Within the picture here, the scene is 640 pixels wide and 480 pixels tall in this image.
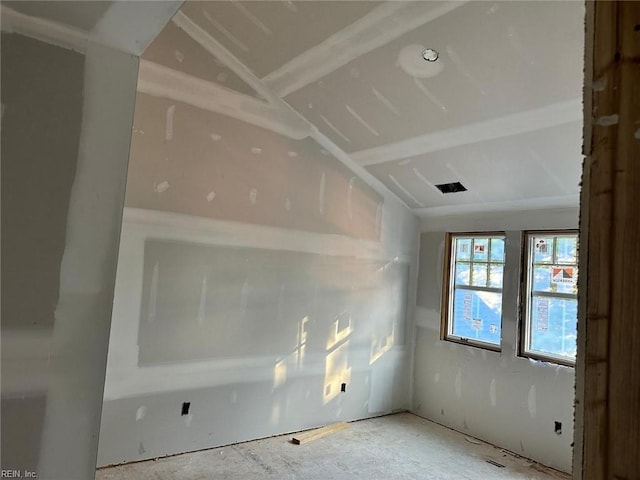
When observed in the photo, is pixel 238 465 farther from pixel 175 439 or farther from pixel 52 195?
pixel 52 195

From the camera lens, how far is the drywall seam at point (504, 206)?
4.11m

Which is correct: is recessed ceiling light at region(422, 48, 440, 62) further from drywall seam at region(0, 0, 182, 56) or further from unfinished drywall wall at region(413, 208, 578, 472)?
drywall seam at region(0, 0, 182, 56)

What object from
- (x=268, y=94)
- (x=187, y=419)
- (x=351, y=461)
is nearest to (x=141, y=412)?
(x=187, y=419)

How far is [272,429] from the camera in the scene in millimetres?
4422

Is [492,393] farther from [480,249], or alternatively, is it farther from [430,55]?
[430,55]

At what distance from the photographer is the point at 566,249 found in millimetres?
4238

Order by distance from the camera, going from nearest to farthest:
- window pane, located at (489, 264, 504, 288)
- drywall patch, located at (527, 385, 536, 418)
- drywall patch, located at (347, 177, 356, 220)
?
drywall patch, located at (527, 385, 536, 418)
window pane, located at (489, 264, 504, 288)
drywall patch, located at (347, 177, 356, 220)

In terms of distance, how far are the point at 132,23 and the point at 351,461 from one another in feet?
12.6

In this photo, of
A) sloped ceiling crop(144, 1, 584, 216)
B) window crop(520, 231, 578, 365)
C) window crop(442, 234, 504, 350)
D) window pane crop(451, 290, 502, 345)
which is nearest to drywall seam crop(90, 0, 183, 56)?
sloped ceiling crop(144, 1, 584, 216)

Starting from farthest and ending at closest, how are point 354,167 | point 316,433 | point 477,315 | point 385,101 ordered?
point 354,167, point 477,315, point 316,433, point 385,101

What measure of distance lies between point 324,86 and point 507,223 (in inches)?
94.5

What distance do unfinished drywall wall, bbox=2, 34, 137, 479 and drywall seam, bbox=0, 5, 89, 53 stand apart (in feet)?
0.07

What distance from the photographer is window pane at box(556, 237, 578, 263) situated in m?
4.20

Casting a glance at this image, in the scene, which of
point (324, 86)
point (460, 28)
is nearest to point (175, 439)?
point (324, 86)
